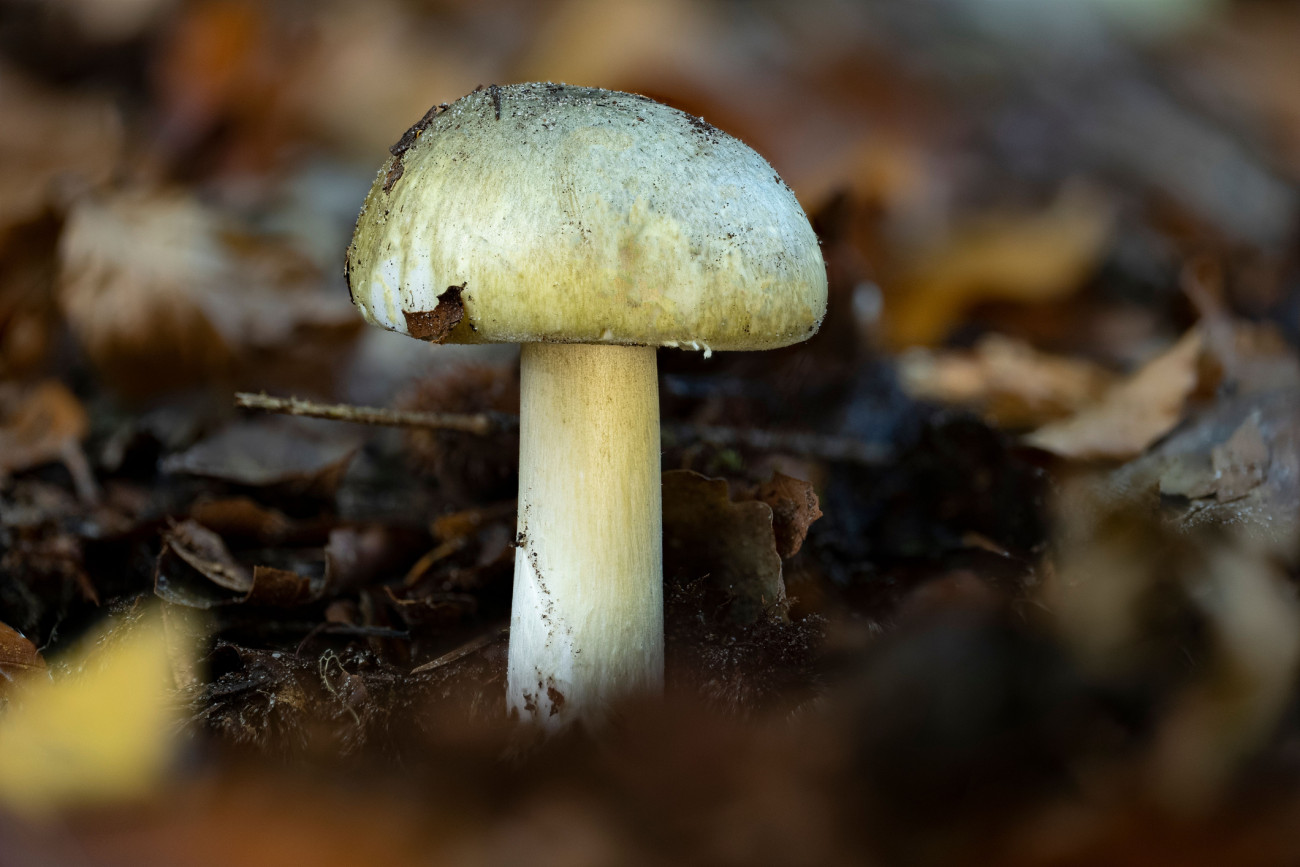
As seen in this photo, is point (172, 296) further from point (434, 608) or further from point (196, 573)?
point (434, 608)

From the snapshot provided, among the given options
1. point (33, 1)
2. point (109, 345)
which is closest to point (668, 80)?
point (109, 345)

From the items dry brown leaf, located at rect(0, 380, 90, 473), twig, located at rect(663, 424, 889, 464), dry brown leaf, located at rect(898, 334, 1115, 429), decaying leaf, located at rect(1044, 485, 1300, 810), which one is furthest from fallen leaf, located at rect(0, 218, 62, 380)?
decaying leaf, located at rect(1044, 485, 1300, 810)

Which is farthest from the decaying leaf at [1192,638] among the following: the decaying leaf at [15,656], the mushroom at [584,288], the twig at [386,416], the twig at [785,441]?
the decaying leaf at [15,656]

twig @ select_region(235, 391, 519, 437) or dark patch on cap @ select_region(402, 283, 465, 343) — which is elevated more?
dark patch on cap @ select_region(402, 283, 465, 343)

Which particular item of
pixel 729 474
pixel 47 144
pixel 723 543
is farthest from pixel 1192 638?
pixel 47 144

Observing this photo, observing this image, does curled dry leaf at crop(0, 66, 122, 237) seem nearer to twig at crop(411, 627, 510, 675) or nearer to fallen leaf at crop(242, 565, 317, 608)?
fallen leaf at crop(242, 565, 317, 608)

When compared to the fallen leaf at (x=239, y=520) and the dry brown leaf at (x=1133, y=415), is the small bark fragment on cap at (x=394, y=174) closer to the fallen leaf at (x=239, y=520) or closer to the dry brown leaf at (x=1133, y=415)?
the fallen leaf at (x=239, y=520)
